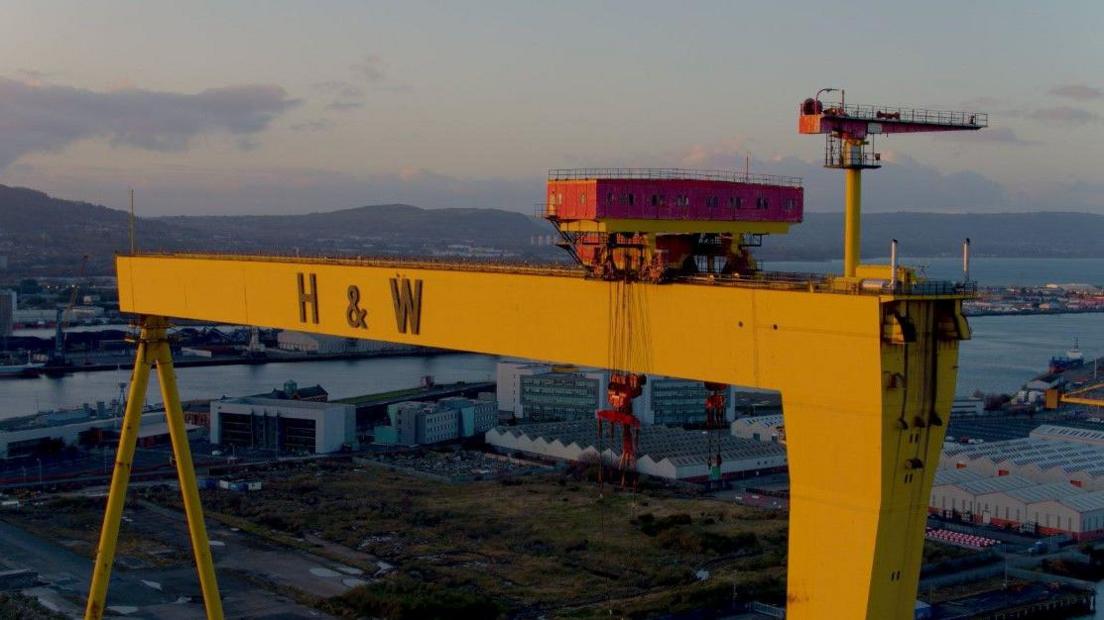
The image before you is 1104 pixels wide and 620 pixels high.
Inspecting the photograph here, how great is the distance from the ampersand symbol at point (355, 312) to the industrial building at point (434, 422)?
21078 mm

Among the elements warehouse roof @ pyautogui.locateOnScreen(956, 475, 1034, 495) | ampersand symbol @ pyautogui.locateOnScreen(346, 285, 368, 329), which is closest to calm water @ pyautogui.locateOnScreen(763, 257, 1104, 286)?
warehouse roof @ pyautogui.locateOnScreen(956, 475, 1034, 495)

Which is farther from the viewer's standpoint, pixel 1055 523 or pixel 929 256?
pixel 929 256

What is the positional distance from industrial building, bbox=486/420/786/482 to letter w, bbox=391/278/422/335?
1634cm

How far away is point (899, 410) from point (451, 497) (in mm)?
17714

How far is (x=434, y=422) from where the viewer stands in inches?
1163

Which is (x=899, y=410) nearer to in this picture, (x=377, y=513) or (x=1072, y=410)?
(x=377, y=513)

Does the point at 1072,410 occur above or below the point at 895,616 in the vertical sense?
below

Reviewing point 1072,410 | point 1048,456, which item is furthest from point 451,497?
point 1072,410

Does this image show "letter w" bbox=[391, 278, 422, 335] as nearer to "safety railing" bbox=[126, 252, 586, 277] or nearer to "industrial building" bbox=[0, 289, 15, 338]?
"safety railing" bbox=[126, 252, 586, 277]

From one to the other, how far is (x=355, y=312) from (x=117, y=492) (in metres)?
2.35

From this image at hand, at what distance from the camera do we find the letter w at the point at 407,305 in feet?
25.0

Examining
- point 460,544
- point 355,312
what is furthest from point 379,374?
point 355,312

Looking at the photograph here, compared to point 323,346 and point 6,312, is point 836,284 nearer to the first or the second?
point 323,346

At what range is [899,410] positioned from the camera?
16.5 feet
